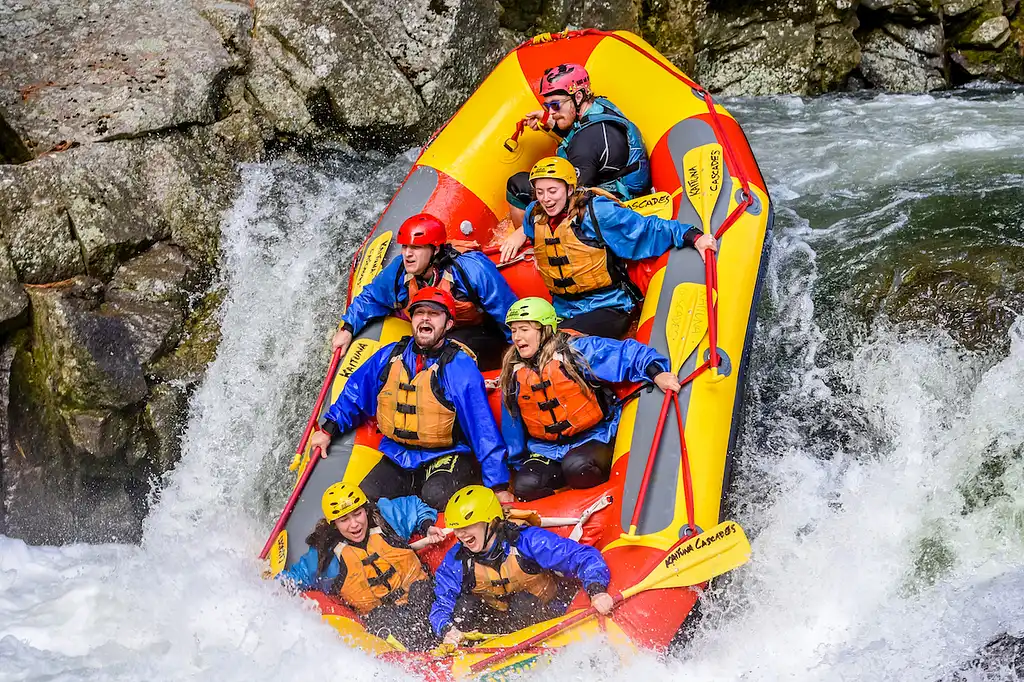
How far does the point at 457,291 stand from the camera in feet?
14.8

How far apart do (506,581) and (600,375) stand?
94 cm

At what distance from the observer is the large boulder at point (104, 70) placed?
18.7ft

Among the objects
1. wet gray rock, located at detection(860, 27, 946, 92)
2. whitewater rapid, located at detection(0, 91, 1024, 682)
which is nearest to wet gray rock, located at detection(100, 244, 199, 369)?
whitewater rapid, located at detection(0, 91, 1024, 682)

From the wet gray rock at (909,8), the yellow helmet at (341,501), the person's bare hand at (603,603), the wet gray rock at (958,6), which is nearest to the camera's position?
the person's bare hand at (603,603)

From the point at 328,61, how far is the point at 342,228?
127cm

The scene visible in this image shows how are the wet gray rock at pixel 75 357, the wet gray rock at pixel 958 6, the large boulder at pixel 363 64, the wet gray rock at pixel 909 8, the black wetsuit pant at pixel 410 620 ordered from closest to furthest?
the black wetsuit pant at pixel 410 620 → the wet gray rock at pixel 75 357 → the large boulder at pixel 363 64 → the wet gray rock at pixel 909 8 → the wet gray rock at pixel 958 6

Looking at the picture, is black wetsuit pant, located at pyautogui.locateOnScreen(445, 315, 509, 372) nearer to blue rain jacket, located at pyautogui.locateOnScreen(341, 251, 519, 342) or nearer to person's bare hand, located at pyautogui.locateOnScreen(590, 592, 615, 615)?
blue rain jacket, located at pyautogui.locateOnScreen(341, 251, 519, 342)

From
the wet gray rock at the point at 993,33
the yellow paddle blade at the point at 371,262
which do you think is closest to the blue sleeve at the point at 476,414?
the yellow paddle blade at the point at 371,262

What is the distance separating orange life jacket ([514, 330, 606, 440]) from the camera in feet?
12.7

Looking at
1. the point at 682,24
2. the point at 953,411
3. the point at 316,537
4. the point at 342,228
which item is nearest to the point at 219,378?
the point at 342,228

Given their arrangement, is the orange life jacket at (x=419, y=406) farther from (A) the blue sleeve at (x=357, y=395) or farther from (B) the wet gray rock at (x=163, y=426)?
(B) the wet gray rock at (x=163, y=426)

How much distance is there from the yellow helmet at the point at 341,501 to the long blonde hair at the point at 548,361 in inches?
28.3

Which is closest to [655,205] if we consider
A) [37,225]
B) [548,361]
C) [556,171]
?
[556,171]

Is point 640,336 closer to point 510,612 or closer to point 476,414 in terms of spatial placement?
point 476,414
